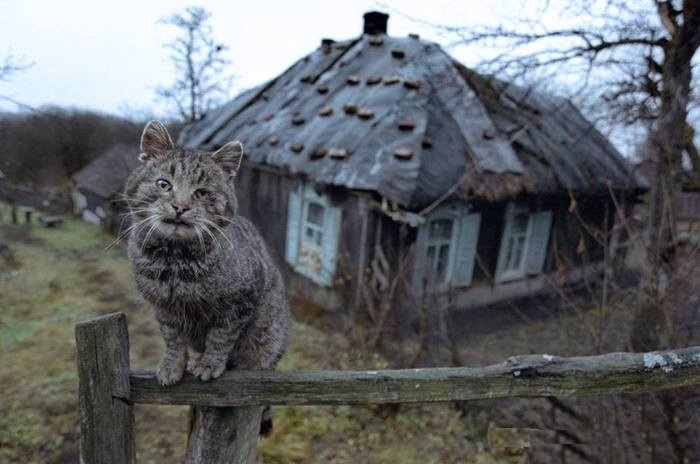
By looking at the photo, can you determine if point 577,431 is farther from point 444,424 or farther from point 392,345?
point 392,345

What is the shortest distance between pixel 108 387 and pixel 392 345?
454 centimetres

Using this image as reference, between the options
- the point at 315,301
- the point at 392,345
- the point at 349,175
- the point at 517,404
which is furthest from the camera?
the point at 315,301

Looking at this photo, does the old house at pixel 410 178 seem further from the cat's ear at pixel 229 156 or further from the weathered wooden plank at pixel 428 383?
the cat's ear at pixel 229 156

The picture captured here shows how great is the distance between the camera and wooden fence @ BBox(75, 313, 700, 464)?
5.72 feet

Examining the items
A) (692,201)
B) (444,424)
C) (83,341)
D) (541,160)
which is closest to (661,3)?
(541,160)

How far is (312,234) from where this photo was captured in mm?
8570

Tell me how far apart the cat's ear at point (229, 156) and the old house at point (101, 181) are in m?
16.4

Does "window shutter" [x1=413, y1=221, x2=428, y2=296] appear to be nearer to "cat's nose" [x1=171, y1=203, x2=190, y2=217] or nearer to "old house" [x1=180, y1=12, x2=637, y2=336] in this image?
"old house" [x1=180, y1=12, x2=637, y2=336]

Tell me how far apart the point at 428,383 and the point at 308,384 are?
0.50 metres

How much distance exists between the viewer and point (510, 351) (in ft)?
23.9

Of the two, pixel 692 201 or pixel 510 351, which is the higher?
pixel 692 201

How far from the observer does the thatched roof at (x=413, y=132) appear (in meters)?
6.87

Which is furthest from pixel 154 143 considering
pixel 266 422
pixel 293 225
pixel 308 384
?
pixel 293 225

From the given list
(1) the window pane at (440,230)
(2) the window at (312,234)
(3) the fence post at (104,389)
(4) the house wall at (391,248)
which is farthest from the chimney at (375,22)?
(3) the fence post at (104,389)
